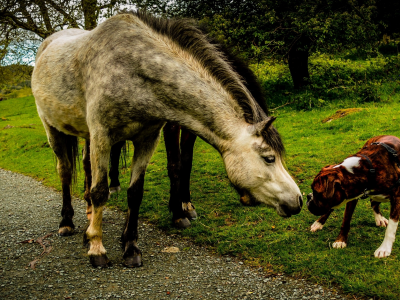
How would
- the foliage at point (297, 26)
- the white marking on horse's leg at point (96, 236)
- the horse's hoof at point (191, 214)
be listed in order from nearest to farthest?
the white marking on horse's leg at point (96, 236) < the horse's hoof at point (191, 214) < the foliage at point (297, 26)

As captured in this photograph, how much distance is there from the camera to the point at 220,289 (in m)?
3.27

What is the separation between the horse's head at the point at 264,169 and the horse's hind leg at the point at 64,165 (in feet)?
9.69

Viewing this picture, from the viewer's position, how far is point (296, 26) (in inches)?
436

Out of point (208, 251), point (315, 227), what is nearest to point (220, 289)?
point (208, 251)

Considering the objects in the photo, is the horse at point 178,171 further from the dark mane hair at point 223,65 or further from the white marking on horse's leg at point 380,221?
the white marking on horse's leg at point 380,221

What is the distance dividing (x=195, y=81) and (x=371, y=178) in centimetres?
206

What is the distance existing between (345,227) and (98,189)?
2.80 metres

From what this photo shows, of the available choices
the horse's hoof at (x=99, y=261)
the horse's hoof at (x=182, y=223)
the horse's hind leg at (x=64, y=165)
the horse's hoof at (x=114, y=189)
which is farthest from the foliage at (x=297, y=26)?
the horse's hoof at (x=99, y=261)

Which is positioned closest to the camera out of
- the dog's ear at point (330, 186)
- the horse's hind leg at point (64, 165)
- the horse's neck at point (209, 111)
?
the horse's neck at point (209, 111)

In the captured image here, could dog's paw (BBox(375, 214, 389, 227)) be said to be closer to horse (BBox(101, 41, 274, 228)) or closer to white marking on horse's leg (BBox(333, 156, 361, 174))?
white marking on horse's leg (BBox(333, 156, 361, 174))

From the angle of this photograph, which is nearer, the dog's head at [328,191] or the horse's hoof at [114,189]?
the dog's head at [328,191]

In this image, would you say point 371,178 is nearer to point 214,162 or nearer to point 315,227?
point 315,227

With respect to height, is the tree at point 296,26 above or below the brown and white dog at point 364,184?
above

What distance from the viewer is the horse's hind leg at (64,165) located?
505 centimetres
